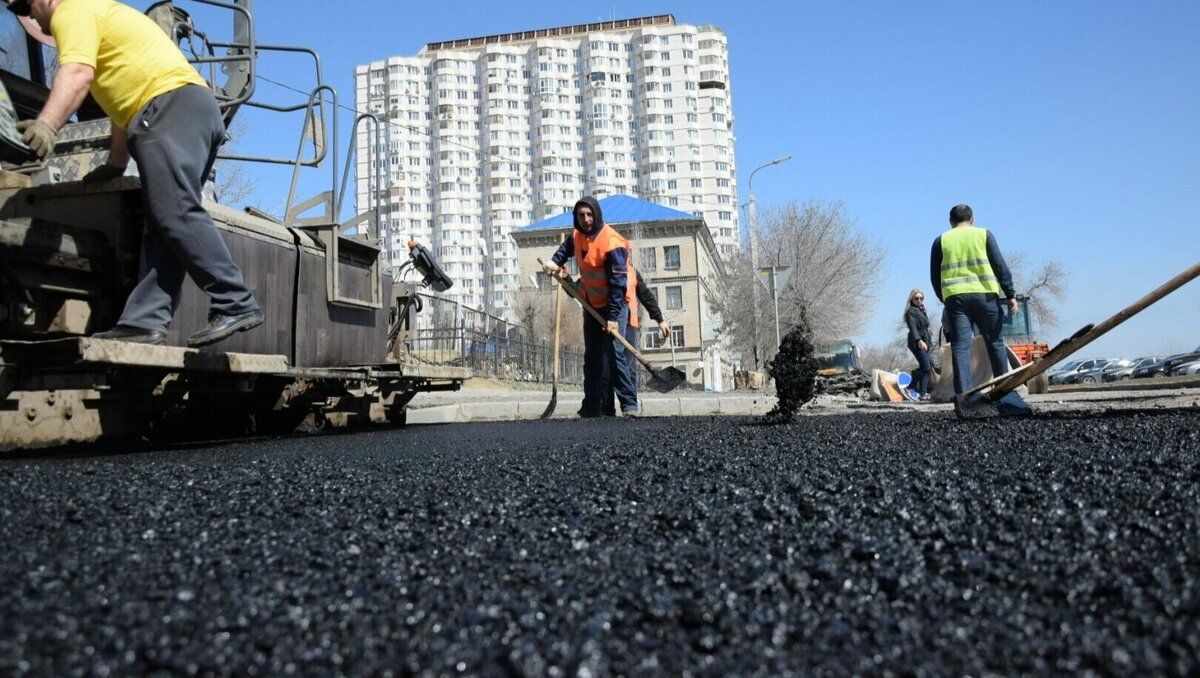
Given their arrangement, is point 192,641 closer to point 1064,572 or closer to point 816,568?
point 816,568

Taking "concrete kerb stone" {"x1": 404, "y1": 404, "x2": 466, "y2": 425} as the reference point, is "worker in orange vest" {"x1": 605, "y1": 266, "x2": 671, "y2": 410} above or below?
above

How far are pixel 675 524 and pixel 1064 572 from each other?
2.53 feet

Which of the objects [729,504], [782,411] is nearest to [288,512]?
[729,504]

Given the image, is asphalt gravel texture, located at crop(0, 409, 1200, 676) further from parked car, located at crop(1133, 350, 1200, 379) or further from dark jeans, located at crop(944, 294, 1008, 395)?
parked car, located at crop(1133, 350, 1200, 379)

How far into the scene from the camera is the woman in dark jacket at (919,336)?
12.1m

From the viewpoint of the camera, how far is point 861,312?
143 feet

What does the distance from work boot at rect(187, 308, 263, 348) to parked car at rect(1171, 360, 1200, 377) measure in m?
44.6

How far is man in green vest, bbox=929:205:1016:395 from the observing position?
6391mm

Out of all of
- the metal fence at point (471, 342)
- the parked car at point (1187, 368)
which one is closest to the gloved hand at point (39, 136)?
the metal fence at point (471, 342)

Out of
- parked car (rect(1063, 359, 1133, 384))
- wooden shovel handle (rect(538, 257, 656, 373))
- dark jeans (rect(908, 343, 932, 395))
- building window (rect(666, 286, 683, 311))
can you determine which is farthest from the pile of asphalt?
building window (rect(666, 286, 683, 311))

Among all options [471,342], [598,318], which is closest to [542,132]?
[471,342]

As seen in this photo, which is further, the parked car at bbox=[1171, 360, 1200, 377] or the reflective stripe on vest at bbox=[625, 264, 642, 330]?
the parked car at bbox=[1171, 360, 1200, 377]

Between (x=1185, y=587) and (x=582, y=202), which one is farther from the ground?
(x=582, y=202)

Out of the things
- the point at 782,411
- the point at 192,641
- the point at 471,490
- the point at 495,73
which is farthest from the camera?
the point at 495,73
